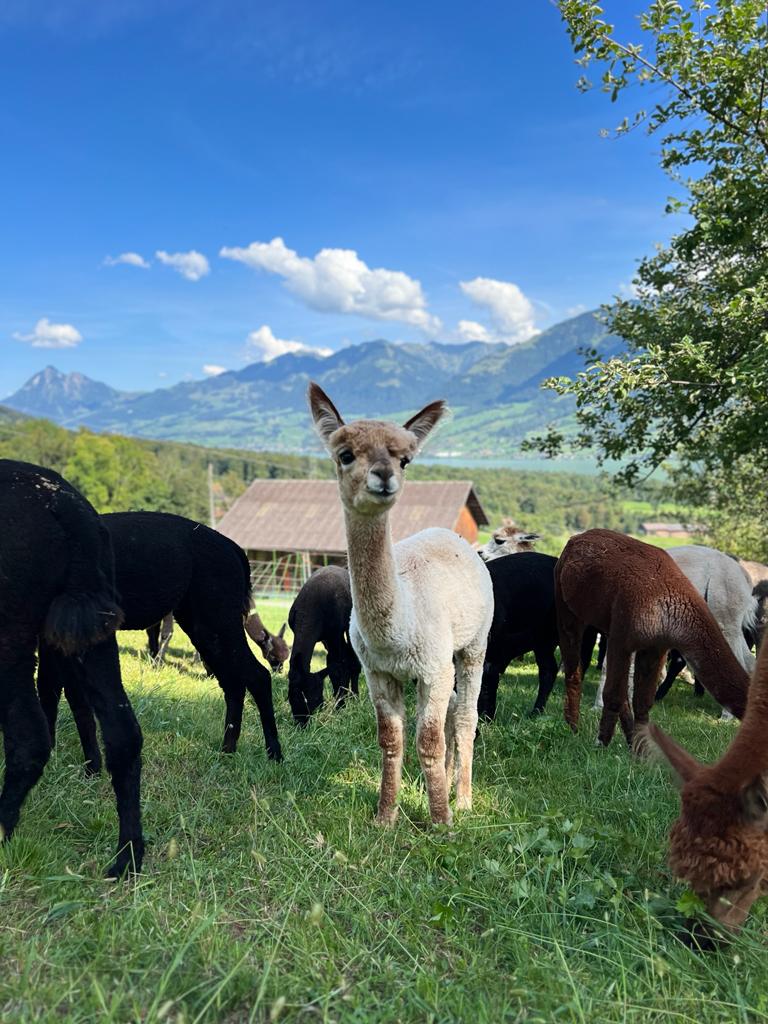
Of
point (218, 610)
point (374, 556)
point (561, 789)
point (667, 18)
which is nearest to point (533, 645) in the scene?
point (561, 789)

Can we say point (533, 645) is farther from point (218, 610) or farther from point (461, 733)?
point (218, 610)

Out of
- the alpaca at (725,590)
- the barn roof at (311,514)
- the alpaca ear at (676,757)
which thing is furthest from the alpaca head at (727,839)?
the barn roof at (311,514)

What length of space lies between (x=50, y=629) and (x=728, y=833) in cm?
323

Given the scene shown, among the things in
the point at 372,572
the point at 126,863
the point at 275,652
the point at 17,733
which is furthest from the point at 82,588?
the point at 275,652

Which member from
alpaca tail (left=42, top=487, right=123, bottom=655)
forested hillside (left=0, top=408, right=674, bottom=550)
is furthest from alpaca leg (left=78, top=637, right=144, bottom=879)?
forested hillside (left=0, top=408, right=674, bottom=550)

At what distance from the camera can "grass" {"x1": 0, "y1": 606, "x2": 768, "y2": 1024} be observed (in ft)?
7.98

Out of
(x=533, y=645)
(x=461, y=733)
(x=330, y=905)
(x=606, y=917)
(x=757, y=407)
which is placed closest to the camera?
(x=606, y=917)

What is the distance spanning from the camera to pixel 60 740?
5.23 meters

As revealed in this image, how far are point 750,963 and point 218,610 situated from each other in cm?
387

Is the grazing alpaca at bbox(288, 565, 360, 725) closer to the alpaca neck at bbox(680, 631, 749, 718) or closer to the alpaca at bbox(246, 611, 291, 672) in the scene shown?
the alpaca at bbox(246, 611, 291, 672)

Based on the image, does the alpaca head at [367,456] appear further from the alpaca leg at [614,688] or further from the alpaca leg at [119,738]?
the alpaca leg at [614,688]

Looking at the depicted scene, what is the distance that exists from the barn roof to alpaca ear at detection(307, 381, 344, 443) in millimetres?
39769

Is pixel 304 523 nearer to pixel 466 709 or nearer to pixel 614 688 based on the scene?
pixel 614 688

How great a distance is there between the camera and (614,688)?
5680mm
